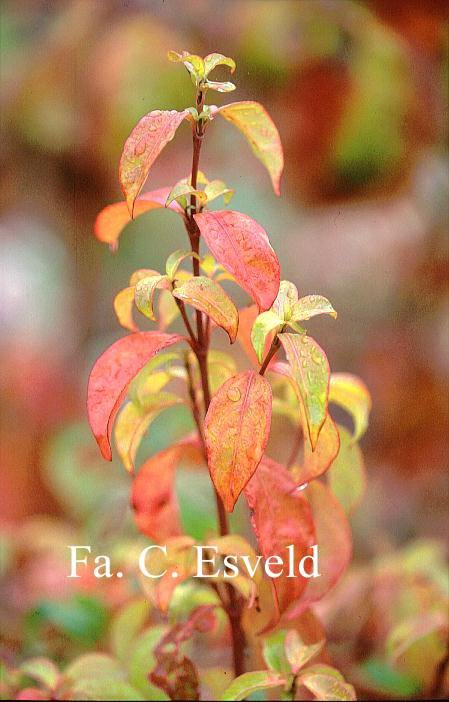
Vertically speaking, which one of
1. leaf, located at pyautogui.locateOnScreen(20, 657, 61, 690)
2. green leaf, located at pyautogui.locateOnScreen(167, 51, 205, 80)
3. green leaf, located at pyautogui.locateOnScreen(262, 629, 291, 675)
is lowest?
leaf, located at pyautogui.locateOnScreen(20, 657, 61, 690)

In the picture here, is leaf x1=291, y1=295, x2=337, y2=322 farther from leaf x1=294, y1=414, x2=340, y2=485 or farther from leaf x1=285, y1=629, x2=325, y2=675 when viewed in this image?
leaf x1=285, y1=629, x2=325, y2=675

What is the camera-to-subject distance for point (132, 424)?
55 centimetres

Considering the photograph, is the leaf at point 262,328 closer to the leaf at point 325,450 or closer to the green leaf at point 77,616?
the leaf at point 325,450

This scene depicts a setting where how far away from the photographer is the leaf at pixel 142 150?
1.39 ft

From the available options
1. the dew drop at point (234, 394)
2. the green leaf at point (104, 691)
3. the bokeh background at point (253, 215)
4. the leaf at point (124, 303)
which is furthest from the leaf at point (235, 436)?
the bokeh background at point (253, 215)

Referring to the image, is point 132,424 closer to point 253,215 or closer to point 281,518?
point 281,518

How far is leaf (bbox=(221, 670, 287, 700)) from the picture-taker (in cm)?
50

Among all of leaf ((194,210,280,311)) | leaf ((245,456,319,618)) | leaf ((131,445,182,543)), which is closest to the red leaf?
leaf ((131,445,182,543))

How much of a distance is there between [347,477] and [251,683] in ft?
0.62

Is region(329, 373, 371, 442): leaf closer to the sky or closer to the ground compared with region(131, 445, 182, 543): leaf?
closer to the sky

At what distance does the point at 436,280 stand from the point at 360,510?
1.15ft

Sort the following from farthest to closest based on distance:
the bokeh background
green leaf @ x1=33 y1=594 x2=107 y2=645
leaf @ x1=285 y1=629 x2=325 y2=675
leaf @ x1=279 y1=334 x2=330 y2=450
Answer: the bokeh background → green leaf @ x1=33 y1=594 x2=107 y2=645 → leaf @ x1=285 y1=629 x2=325 y2=675 → leaf @ x1=279 y1=334 x2=330 y2=450

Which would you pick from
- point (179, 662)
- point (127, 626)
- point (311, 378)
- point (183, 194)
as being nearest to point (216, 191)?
point (183, 194)

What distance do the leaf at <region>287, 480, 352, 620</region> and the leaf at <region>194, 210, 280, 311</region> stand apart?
20 centimetres
